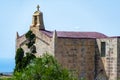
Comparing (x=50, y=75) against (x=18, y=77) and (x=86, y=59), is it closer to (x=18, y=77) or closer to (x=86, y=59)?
(x=18, y=77)

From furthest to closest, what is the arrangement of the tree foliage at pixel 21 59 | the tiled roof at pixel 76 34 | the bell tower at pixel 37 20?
the bell tower at pixel 37 20
the tiled roof at pixel 76 34
the tree foliage at pixel 21 59

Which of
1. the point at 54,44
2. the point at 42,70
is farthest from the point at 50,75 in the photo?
the point at 54,44

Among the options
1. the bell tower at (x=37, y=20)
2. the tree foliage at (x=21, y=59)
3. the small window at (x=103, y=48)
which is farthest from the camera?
the bell tower at (x=37, y=20)

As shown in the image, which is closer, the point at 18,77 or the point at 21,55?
the point at 18,77

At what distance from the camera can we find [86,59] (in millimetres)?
62219

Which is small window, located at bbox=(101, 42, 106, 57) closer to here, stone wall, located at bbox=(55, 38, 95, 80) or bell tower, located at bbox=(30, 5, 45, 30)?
stone wall, located at bbox=(55, 38, 95, 80)

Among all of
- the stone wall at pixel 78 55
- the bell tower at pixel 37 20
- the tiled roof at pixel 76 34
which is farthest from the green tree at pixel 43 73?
the bell tower at pixel 37 20

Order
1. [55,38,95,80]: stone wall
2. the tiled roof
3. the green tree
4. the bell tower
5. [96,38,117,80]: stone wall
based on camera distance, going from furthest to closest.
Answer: the bell tower
the tiled roof
[96,38,117,80]: stone wall
[55,38,95,80]: stone wall
the green tree

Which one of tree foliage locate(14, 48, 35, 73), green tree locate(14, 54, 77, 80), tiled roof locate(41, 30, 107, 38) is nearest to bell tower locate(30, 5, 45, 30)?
tiled roof locate(41, 30, 107, 38)

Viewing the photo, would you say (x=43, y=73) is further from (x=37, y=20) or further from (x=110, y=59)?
(x=37, y=20)

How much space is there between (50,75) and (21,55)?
20504mm

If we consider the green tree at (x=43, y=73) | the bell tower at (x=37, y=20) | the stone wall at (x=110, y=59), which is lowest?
the stone wall at (x=110, y=59)

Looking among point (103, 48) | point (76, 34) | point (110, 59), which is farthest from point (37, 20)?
point (110, 59)

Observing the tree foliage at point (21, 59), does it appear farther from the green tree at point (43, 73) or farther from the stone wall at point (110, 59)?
the green tree at point (43, 73)
